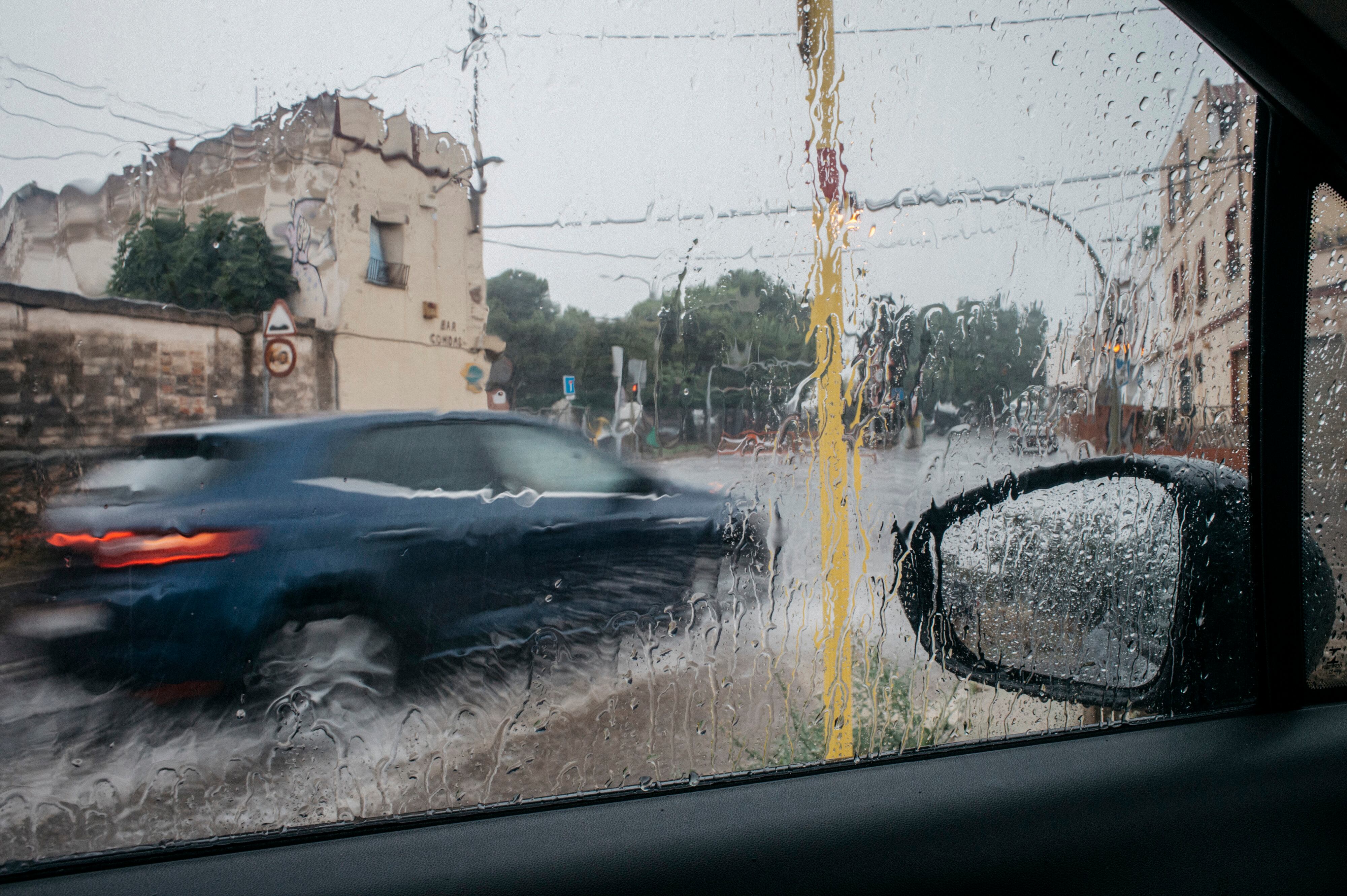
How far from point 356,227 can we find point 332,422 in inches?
16.3

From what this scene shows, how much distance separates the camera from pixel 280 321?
63.4 inches

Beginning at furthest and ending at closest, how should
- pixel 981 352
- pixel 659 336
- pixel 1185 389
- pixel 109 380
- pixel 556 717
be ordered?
pixel 1185 389
pixel 981 352
pixel 659 336
pixel 556 717
pixel 109 380

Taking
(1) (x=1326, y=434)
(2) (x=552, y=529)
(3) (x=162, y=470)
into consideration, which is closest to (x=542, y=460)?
(2) (x=552, y=529)

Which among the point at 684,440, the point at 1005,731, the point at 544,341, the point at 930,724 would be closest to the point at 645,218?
the point at 544,341

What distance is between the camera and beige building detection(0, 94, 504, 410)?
155 centimetres

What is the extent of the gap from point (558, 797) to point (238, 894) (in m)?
0.60

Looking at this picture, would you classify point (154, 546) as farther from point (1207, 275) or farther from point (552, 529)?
point (1207, 275)

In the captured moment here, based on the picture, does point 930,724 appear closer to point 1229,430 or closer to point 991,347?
point 991,347

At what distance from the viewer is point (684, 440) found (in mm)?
1846

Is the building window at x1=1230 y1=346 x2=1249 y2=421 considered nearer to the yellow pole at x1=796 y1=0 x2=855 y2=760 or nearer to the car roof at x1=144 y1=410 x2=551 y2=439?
the yellow pole at x1=796 y1=0 x2=855 y2=760

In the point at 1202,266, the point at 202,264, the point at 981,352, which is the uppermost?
the point at 1202,266

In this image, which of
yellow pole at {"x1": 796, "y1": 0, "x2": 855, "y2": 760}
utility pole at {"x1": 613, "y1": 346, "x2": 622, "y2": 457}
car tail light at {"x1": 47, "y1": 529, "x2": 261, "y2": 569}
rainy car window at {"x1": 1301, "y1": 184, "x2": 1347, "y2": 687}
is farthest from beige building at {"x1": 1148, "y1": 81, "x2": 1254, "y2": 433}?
car tail light at {"x1": 47, "y1": 529, "x2": 261, "y2": 569}

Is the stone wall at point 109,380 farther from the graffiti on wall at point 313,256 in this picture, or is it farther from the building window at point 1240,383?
the building window at point 1240,383

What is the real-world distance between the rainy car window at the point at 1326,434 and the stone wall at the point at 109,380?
2382 millimetres
